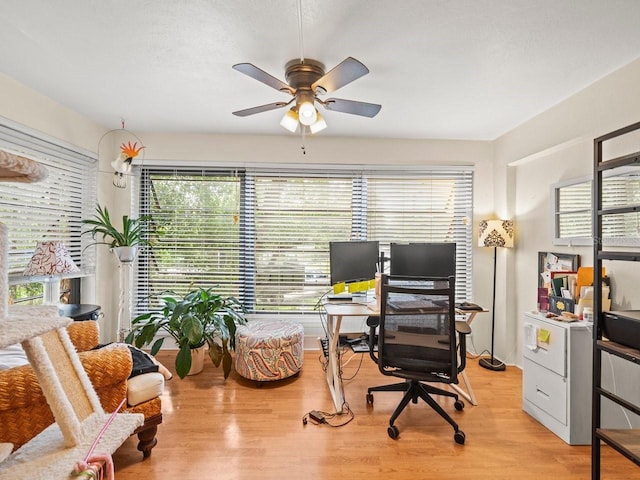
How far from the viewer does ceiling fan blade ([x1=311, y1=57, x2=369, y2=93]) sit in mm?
1553

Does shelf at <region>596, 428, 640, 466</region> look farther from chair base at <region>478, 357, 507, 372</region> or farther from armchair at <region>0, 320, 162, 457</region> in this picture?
armchair at <region>0, 320, 162, 457</region>

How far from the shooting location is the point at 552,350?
216cm

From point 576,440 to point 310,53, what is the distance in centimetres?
297

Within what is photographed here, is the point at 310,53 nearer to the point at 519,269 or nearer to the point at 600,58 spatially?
the point at 600,58

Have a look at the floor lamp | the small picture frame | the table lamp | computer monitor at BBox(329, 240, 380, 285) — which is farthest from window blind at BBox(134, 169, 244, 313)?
the small picture frame

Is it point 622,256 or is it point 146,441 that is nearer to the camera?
point 622,256

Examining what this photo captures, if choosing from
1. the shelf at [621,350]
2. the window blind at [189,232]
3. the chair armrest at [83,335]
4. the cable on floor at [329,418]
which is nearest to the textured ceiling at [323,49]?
the window blind at [189,232]

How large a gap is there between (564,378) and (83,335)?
3.20 metres

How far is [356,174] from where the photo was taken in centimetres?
359

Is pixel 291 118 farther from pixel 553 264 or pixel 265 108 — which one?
pixel 553 264

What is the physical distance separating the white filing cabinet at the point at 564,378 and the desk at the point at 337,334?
450 millimetres

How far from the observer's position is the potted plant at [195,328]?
107 inches

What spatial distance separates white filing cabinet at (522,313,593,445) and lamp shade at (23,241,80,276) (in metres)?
3.51

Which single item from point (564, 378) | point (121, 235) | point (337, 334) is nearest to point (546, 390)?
point (564, 378)
